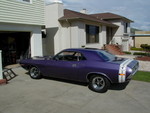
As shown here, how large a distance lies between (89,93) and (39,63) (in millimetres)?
2819

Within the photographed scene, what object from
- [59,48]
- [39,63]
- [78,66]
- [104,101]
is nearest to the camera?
[104,101]

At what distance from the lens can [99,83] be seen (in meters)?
5.88

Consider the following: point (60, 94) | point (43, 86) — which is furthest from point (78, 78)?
point (43, 86)

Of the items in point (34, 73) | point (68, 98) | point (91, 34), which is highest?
point (91, 34)

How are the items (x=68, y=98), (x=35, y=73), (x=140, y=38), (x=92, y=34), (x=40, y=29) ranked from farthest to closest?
(x=140, y=38), (x=92, y=34), (x=40, y=29), (x=35, y=73), (x=68, y=98)

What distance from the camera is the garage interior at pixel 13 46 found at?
1134 cm

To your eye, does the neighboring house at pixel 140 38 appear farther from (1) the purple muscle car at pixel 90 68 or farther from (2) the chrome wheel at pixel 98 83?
(2) the chrome wheel at pixel 98 83

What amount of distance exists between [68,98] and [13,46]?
27.4ft

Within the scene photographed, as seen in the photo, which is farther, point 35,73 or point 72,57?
point 35,73

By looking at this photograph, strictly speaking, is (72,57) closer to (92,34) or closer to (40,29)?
(40,29)

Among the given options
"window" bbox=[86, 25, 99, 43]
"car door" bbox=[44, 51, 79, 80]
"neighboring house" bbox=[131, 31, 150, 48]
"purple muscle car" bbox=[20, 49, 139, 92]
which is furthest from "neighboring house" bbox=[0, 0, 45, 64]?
"neighboring house" bbox=[131, 31, 150, 48]

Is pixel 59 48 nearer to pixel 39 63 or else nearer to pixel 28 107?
pixel 39 63

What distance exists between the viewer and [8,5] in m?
8.59

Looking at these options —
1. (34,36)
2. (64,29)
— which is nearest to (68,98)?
(34,36)
